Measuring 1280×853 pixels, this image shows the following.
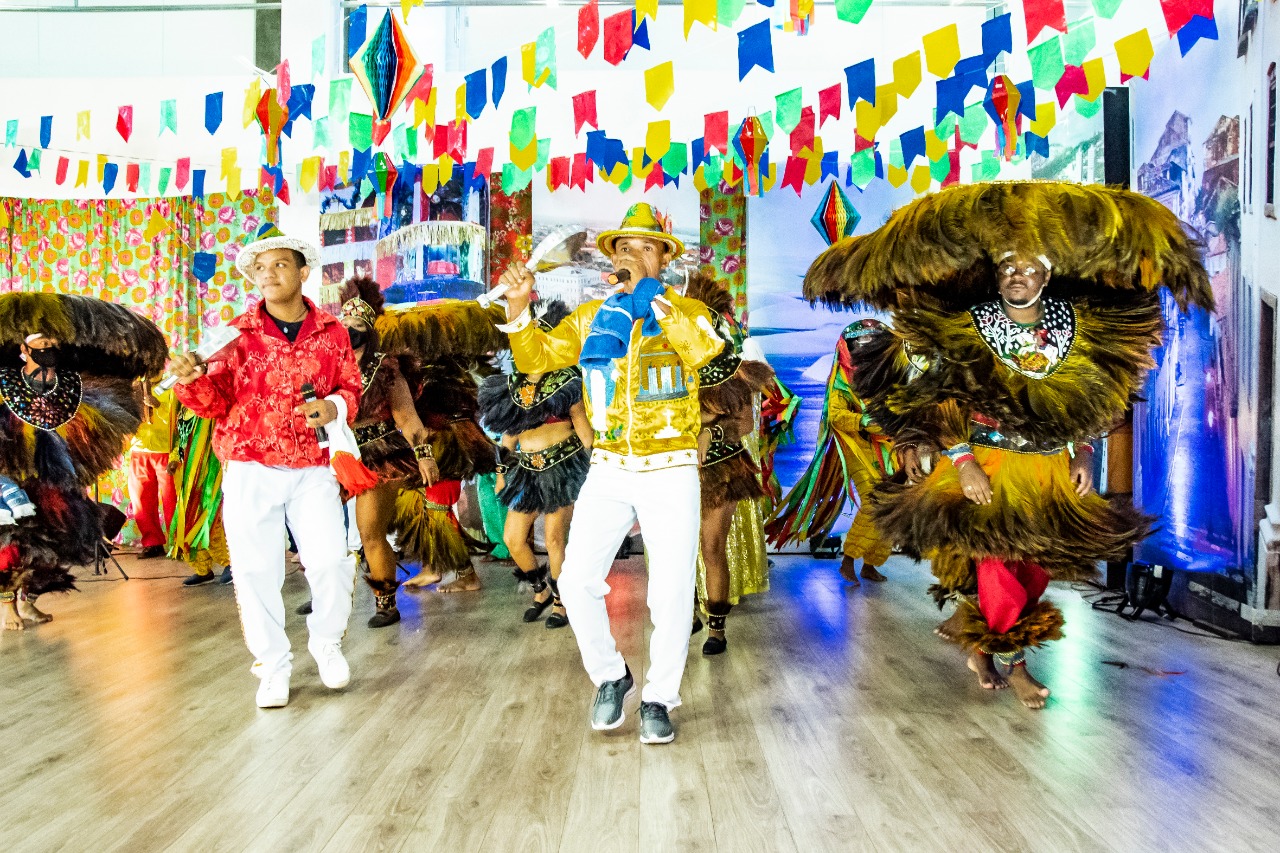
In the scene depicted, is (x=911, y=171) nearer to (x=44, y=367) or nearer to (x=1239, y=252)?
(x=1239, y=252)

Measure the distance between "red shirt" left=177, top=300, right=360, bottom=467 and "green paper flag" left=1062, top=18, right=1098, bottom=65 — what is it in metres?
3.70

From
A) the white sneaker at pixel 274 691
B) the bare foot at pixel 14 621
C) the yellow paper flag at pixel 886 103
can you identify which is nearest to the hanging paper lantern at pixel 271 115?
the bare foot at pixel 14 621

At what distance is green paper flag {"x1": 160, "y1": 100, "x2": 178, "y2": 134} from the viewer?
6.88 m

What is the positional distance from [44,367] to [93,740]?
2441 millimetres

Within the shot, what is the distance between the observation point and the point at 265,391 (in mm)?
3596

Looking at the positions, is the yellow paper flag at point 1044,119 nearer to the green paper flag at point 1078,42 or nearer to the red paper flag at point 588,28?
the green paper flag at point 1078,42

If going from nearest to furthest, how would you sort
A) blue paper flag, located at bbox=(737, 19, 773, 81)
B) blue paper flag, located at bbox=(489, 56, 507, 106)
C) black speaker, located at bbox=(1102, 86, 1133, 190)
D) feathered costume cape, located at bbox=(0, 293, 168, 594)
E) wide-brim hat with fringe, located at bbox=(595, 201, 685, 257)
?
wide-brim hat with fringe, located at bbox=(595, 201, 685, 257) < blue paper flag, located at bbox=(737, 19, 773, 81) < feathered costume cape, located at bbox=(0, 293, 168, 594) < blue paper flag, located at bbox=(489, 56, 507, 106) < black speaker, located at bbox=(1102, 86, 1133, 190)

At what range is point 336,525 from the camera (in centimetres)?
368

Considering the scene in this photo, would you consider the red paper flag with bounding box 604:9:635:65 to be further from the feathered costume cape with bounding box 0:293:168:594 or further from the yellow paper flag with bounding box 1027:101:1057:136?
the feathered costume cape with bounding box 0:293:168:594

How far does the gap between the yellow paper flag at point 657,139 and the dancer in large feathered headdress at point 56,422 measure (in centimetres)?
294

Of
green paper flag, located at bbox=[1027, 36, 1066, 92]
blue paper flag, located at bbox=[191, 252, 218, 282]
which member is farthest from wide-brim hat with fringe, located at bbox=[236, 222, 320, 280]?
blue paper flag, located at bbox=[191, 252, 218, 282]

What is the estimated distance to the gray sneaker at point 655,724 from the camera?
10.2 ft

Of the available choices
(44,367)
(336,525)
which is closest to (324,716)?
(336,525)

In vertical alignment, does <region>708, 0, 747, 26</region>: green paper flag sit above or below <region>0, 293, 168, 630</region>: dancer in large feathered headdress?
above
